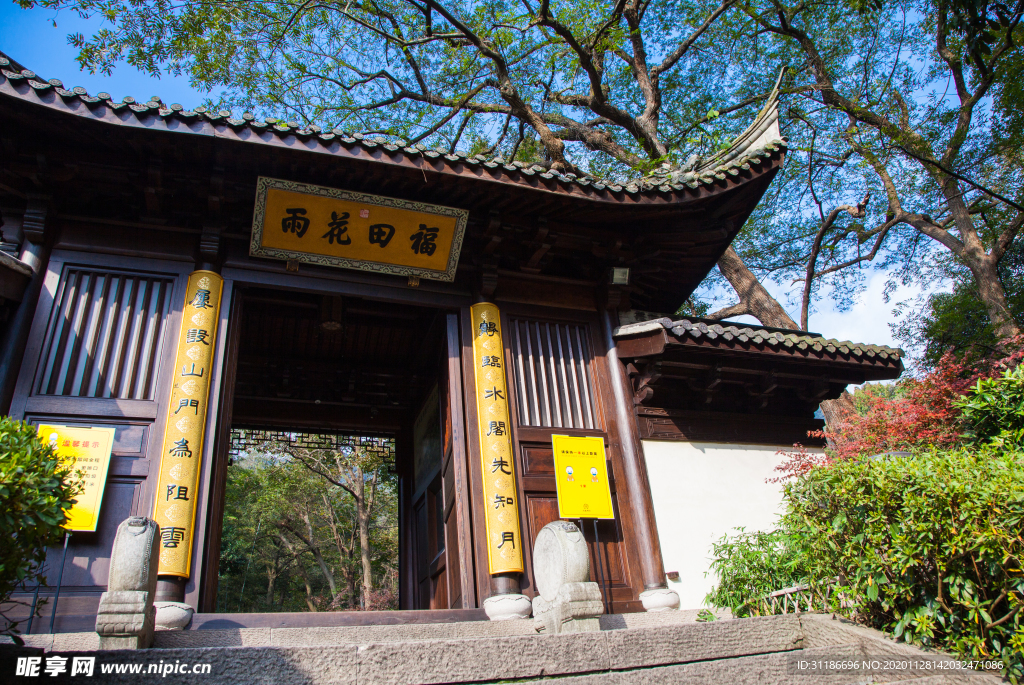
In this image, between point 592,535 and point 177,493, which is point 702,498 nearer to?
point 592,535

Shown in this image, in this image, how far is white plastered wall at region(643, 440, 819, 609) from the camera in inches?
230

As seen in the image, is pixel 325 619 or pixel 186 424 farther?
pixel 186 424

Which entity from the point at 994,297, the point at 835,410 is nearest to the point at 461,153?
the point at 835,410

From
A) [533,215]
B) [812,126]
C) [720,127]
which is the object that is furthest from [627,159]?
[533,215]

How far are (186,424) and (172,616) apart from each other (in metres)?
1.42

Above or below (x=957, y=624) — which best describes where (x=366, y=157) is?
Answer: above

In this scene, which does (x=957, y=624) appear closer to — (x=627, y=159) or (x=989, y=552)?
(x=989, y=552)

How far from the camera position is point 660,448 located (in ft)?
20.9

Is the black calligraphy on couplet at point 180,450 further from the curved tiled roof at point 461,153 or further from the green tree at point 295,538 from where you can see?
the green tree at point 295,538

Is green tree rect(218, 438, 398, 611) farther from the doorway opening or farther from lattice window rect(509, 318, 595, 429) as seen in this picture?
lattice window rect(509, 318, 595, 429)

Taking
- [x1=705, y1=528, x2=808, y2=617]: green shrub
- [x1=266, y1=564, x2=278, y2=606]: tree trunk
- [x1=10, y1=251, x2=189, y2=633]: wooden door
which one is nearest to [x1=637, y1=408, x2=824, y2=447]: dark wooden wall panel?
[x1=705, y1=528, x2=808, y2=617]: green shrub

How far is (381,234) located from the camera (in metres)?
6.00

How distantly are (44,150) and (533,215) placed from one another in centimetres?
408

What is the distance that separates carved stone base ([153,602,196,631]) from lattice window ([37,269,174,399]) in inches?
68.7
